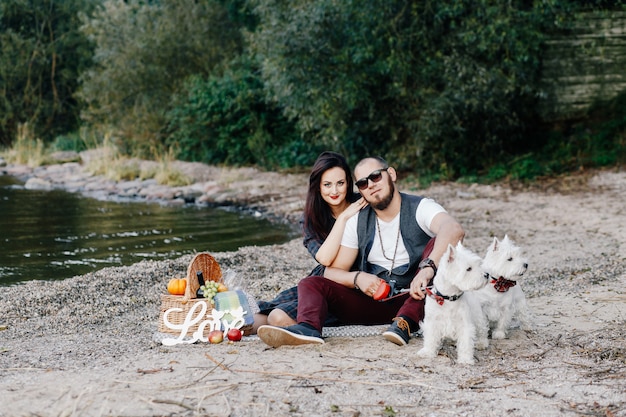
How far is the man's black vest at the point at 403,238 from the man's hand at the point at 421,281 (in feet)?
1.34

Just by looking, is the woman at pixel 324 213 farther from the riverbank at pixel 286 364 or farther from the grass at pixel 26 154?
the grass at pixel 26 154

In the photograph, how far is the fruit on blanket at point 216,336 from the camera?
227 inches

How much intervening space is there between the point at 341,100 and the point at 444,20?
271cm

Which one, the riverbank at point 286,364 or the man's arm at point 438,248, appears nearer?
the riverbank at point 286,364

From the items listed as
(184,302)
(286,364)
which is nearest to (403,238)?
(286,364)

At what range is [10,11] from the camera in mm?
31828

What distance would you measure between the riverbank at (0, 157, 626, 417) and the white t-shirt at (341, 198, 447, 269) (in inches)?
23.6

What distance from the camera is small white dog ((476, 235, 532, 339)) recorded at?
5.24 metres

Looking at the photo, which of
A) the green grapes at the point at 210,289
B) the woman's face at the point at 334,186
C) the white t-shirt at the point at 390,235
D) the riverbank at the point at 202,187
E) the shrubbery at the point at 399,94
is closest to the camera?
the white t-shirt at the point at 390,235

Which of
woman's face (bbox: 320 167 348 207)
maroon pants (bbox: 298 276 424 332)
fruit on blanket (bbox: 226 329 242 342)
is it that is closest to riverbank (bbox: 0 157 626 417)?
fruit on blanket (bbox: 226 329 242 342)

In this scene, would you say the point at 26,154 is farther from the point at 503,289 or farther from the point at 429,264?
the point at 503,289

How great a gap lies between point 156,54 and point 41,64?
1023 centimetres

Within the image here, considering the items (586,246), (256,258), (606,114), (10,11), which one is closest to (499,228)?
(586,246)

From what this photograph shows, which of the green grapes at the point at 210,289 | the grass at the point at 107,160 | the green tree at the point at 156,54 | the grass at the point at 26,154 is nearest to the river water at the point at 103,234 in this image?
the grass at the point at 107,160
